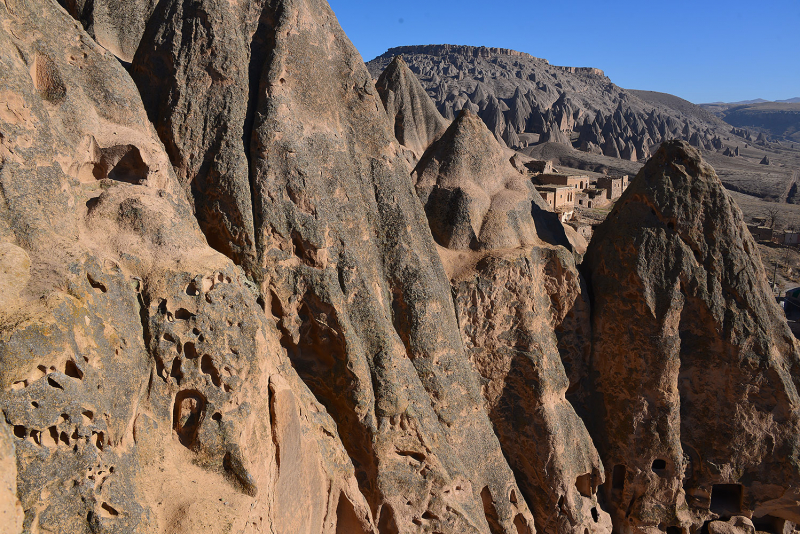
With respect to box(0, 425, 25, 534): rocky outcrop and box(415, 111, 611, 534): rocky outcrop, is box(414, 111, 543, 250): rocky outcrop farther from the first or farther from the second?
box(0, 425, 25, 534): rocky outcrop

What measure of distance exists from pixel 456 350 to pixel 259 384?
3.19 meters

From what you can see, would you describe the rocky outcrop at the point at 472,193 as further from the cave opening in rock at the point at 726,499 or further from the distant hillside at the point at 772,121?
the distant hillside at the point at 772,121

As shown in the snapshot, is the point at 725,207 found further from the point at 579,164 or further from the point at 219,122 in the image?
the point at 579,164

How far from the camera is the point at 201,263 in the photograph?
538 centimetres

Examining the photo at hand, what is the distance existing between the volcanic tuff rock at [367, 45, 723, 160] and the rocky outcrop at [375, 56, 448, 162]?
110 feet

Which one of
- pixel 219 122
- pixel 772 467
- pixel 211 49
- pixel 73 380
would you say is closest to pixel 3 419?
pixel 73 380

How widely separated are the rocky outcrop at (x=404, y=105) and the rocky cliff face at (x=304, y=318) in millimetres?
14086

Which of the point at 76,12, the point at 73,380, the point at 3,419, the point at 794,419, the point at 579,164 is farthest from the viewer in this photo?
the point at 579,164

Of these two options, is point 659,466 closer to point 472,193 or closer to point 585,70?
point 472,193

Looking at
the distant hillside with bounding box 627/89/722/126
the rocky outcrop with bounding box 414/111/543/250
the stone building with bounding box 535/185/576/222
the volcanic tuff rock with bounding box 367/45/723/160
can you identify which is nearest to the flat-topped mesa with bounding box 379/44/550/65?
the volcanic tuff rock with bounding box 367/45/723/160

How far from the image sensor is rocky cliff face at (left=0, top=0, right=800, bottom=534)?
4.36 metres

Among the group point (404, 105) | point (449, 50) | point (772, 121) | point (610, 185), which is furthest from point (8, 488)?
point (772, 121)

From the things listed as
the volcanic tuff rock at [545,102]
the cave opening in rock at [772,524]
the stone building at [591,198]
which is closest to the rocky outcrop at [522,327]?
the cave opening in rock at [772,524]

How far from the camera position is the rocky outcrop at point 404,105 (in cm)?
2467
